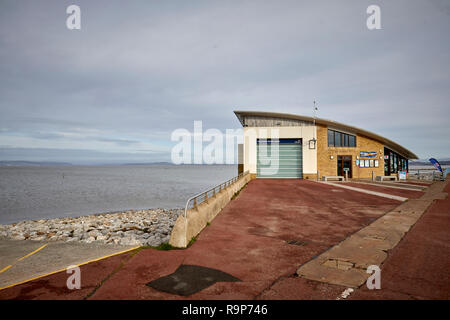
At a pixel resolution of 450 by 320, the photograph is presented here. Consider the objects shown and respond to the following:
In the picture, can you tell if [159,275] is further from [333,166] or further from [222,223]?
[333,166]

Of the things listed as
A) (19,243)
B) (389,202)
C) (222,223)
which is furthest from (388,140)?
(19,243)

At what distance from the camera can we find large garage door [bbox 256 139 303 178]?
1112 inches

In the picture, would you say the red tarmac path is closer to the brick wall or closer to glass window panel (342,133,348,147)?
the brick wall

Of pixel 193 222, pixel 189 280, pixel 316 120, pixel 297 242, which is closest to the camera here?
pixel 189 280

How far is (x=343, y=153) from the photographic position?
2833 centimetres

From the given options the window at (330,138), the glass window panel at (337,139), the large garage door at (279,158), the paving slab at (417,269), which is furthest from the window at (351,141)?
the paving slab at (417,269)

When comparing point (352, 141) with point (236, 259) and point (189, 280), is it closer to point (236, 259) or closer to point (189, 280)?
point (236, 259)

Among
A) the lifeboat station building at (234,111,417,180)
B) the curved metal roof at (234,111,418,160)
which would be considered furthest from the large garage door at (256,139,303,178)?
the curved metal roof at (234,111,418,160)

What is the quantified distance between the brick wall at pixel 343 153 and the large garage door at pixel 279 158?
7.53 feet

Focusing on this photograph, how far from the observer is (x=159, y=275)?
4.68 meters

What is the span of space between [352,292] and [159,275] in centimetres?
334

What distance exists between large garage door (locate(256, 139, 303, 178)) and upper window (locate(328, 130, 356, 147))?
3562mm

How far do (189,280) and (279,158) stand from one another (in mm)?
24872

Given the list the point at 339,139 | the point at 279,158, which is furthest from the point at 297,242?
the point at 339,139
